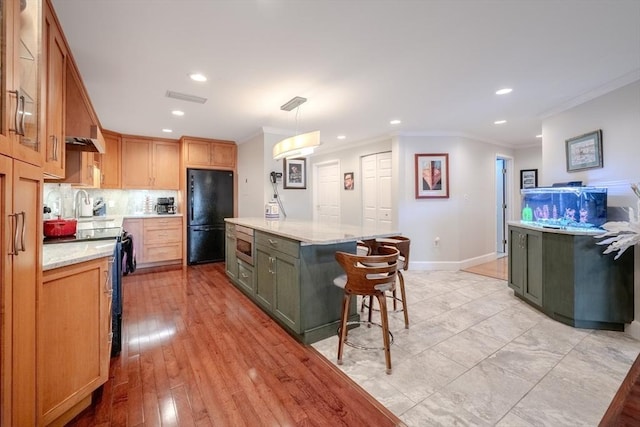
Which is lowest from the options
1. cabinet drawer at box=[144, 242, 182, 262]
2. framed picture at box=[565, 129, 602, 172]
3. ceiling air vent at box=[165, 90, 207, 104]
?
cabinet drawer at box=[144, 242, 182, 262]

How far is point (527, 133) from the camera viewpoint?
15.5 ft

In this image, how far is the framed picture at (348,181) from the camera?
5.69 metres

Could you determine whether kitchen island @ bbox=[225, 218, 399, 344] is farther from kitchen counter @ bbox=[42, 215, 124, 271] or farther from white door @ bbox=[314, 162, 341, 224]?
white door @ bbox=[314, 162, 341, 224]

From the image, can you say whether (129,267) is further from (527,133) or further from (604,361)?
(527,133)

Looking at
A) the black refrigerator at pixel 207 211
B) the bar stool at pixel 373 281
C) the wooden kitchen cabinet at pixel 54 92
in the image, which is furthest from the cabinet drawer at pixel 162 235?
the bar stool at pixel 373 281

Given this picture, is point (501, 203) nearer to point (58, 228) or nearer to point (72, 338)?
point (72, 338)

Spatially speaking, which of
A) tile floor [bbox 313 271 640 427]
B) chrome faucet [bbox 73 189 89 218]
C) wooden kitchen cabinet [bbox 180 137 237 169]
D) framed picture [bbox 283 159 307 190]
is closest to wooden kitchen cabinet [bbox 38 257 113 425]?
tile floor [bbox 313 271 640 427]

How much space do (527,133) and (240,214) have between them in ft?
17.0

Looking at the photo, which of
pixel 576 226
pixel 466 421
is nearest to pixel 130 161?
pixel 466 421

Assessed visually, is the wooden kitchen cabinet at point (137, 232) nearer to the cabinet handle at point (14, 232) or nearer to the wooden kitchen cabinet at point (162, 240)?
the wooden kitchen cabinet at point (162, 240)

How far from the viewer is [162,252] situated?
495 centimetres

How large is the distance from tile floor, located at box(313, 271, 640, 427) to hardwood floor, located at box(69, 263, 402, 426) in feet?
0.69

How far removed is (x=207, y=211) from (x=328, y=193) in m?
2.59

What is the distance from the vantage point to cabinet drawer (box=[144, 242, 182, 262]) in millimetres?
4832
